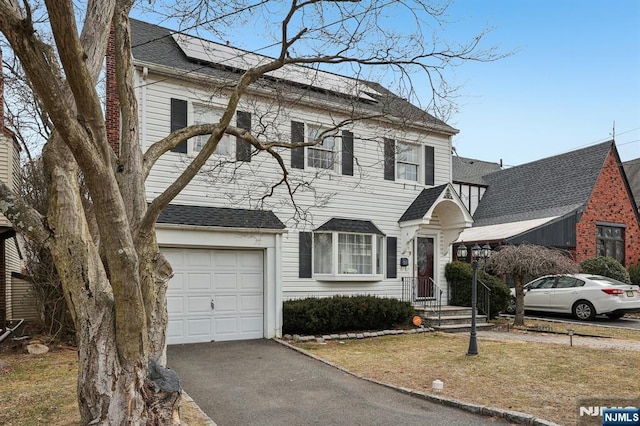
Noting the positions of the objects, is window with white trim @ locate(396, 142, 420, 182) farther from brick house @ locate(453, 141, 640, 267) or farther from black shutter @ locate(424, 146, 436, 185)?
brick house @ locate(453, 141, 640, 267)

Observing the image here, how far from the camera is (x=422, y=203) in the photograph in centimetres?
1388

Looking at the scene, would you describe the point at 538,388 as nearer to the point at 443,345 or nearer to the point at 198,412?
the point at 443,345

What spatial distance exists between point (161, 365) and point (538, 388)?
5.57 m

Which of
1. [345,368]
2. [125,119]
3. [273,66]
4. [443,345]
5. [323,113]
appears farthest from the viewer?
[323,113]

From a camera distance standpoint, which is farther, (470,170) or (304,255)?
(470,170)

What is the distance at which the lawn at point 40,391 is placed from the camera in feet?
18.2

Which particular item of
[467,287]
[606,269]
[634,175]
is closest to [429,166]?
[467,287]

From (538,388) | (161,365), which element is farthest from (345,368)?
(161,365)

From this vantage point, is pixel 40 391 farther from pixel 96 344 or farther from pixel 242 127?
pixel 242 127

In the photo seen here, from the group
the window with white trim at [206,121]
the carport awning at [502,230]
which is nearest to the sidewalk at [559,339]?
the carport awning at [502,230]

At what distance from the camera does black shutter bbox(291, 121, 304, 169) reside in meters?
12.5

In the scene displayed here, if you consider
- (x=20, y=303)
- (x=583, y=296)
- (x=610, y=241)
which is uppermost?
(x=610, y=241)

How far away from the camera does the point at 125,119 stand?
225 inches

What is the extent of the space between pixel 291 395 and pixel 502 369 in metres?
4.00
